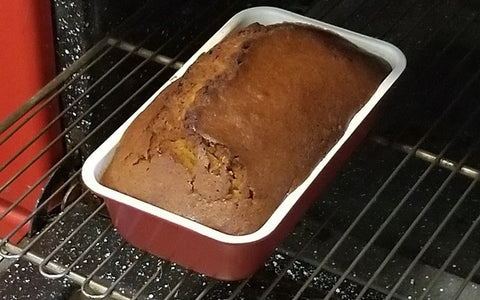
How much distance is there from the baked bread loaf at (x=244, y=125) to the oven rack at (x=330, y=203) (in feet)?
0.35

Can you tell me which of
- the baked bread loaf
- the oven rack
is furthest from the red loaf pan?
the oven rack

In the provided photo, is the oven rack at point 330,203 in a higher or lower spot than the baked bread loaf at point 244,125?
lower

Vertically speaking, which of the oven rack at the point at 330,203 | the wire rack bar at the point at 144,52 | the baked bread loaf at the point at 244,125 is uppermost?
the baked bread loaf at the point at 244,125

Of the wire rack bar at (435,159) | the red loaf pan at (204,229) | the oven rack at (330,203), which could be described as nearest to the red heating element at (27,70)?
the oven rack at (330,203)

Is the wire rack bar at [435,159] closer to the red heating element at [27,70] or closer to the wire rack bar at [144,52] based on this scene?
the wire rack bar at [144,52]

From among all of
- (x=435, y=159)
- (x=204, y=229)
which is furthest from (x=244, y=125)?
(x=435, y=159)

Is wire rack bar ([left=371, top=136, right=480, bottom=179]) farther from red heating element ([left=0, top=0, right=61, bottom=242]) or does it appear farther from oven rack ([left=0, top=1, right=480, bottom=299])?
red heating element ([left=0, top=0, right=61, bottom=242])

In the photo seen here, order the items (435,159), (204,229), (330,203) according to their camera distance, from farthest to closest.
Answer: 1. (330,203)
2. (435,159)
3. (204,229)

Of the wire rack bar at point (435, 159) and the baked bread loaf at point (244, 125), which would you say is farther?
the wire rack bar at point (435, 159)

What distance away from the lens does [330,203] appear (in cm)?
108

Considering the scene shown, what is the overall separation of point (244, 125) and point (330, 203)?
0.33 metres

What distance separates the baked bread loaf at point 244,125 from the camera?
75 cm

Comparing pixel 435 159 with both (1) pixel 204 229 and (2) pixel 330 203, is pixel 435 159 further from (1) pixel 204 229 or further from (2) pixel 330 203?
(1) pixel 204 229

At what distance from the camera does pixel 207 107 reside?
789mm
